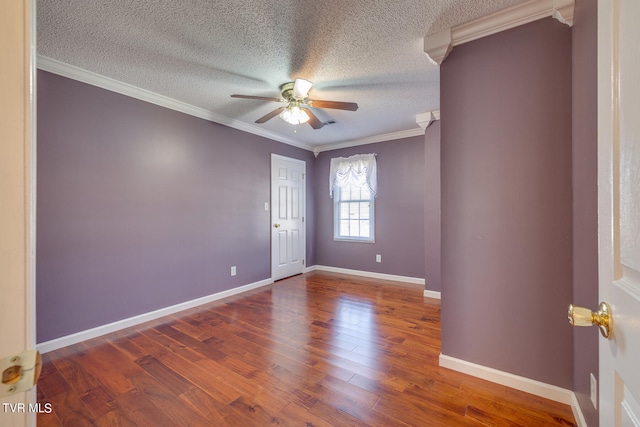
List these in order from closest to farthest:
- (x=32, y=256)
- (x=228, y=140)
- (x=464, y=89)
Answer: (x=32, y=256)
(x=464, y=89)
(x=228, y=140)

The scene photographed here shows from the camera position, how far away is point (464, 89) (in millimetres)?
1859

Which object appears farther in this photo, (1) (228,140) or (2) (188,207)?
(1) (228,140)

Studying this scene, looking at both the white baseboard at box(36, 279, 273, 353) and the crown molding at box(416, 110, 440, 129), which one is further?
the crown molding at box(416, 110, 440, 129)

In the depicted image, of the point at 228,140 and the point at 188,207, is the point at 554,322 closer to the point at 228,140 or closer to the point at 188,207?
the point at 188,207

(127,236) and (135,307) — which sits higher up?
(127,236)

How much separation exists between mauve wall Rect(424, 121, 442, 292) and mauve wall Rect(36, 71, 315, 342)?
254cm

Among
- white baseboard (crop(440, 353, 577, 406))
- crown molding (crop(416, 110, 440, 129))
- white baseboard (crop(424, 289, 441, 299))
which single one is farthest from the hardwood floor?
crown molding (crop(416, 110, 440, 129))

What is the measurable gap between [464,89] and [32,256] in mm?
2268

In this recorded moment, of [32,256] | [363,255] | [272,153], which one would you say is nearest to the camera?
[32,256]

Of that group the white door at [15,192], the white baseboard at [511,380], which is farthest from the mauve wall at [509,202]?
the white door at [15,192]

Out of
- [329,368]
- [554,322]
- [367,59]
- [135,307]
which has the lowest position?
[329,368]

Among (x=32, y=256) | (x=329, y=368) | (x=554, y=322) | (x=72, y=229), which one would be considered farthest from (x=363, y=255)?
(x=32, y=256)

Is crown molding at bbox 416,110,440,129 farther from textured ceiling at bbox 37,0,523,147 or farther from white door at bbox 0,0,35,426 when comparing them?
white door at bbox 0,0,35,426

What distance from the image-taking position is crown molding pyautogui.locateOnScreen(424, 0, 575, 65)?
153 centimetres
